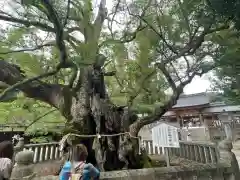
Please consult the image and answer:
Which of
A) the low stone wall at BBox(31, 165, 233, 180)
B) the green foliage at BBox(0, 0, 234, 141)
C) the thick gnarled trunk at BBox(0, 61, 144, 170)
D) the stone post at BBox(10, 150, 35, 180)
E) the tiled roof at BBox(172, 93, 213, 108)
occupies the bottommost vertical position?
the low stone wall at BBox(31, 165, 233, 180)

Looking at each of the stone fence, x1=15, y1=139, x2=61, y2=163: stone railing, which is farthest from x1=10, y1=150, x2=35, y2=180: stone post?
x1=15, y1=139, x2=61, y2=163: stone railing

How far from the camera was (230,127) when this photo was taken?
44.5ft

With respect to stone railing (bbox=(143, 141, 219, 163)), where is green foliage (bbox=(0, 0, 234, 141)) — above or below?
above

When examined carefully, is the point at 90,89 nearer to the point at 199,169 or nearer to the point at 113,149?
the point at 113,149

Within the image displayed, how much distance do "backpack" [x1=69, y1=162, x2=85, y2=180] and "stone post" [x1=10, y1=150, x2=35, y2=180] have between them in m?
1.08

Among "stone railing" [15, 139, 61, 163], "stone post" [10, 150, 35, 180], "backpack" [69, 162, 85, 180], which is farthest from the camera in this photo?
"stone railing" [15, 139, 61, 163]

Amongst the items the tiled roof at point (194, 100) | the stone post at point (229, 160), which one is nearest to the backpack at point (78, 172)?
the stone post at point (229, 160)

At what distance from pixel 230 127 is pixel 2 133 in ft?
47.0

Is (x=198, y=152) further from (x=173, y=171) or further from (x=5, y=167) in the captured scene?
(x=5, y=167)

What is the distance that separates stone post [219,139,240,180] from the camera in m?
3.29

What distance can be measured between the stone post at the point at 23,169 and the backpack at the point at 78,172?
108cm

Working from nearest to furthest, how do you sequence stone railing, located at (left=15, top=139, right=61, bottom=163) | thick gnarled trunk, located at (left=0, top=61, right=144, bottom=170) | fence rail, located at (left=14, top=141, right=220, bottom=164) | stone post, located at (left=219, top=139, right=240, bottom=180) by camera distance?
stone post, located at (left=219, top=139, right=240, bottom=180) → thick gnarled trunk, located at (left=0, top=61, right=144, bottom=170) → fence rail, located at (left=14, top=141, right=220, bottom=164) → stone railing, located at (left=15, top=139, right=61, bottom=163)

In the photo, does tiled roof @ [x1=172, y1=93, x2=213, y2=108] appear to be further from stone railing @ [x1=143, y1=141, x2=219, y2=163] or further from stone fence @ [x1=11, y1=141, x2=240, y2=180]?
stone fence @ [x1=11, y1=141, x2=240, y2=180]

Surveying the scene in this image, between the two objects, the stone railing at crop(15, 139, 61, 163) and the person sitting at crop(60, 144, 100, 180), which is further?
the stone railing at crop(15, 139, 61, 163)
